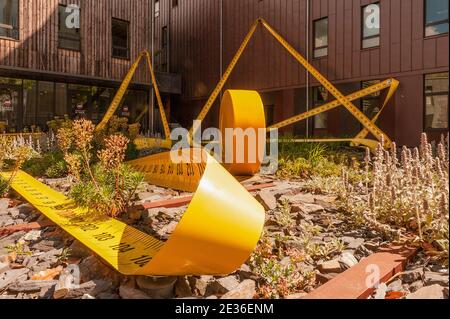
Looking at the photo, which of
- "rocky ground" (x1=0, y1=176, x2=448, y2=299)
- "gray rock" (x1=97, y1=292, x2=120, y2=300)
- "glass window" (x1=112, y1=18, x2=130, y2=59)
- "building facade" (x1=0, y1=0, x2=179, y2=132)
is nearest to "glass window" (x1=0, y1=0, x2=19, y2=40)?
"building facade" (x1=0, y1=0, x2=179, y2=132)

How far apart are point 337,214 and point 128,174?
9.95 feet

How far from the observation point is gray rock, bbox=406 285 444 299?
227cm

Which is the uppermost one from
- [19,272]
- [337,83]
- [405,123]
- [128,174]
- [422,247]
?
[337,83]

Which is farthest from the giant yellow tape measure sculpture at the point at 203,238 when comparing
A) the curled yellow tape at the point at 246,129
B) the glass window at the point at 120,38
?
the glass window at the point at 120,38

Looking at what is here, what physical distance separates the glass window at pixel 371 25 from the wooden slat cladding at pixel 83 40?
429 inches

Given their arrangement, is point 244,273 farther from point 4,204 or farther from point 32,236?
point 4,204

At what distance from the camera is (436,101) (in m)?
13.0

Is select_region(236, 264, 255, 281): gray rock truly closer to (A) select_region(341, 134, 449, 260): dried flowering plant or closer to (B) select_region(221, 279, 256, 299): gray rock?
(B) select_region(221, 279, 256, 299): gray rock

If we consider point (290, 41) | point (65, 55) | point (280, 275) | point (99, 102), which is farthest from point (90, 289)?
point (99, 102)

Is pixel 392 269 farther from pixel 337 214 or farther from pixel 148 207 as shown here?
pixel 148 207

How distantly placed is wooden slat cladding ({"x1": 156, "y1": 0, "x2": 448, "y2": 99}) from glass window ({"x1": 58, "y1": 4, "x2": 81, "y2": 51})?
726cm
